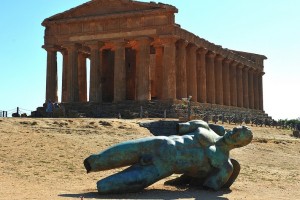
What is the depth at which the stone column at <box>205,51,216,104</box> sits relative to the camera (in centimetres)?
6324

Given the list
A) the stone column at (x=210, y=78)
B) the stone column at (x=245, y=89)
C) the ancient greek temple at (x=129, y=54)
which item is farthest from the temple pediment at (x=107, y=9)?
the stone column at (x=245, y=89)

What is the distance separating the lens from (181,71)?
54.0 meters

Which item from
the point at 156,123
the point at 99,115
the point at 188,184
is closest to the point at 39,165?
the point at 188,184

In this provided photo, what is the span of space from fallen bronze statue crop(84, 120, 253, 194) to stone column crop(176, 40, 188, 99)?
38811 mm

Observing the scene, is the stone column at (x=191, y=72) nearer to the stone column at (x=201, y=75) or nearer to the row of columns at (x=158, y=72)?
the row of columns at (x=158, y=72)

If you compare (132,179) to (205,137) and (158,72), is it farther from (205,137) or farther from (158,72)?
(158,72)

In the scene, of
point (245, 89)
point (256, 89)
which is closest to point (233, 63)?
point (245, 89)

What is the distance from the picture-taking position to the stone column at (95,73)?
5503 cm

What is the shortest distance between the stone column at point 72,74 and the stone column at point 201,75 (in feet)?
48.1

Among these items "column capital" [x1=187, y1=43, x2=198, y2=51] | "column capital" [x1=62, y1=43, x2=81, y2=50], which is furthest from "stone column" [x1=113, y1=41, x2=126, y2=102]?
"column capital" [x1=187, y1=43, x2=198, y2=51]

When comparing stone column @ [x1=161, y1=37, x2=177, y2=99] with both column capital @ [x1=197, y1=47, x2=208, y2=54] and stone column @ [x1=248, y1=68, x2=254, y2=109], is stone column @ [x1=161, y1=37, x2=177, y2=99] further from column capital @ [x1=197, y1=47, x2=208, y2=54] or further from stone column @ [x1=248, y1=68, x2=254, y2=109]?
stone column @ [x1=248, y1=68, x2=254, y2=109]

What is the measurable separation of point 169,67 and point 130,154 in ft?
125

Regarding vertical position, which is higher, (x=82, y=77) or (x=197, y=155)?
(x=82, y=77)

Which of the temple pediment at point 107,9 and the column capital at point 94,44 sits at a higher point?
the temple pediment at point 107,9
